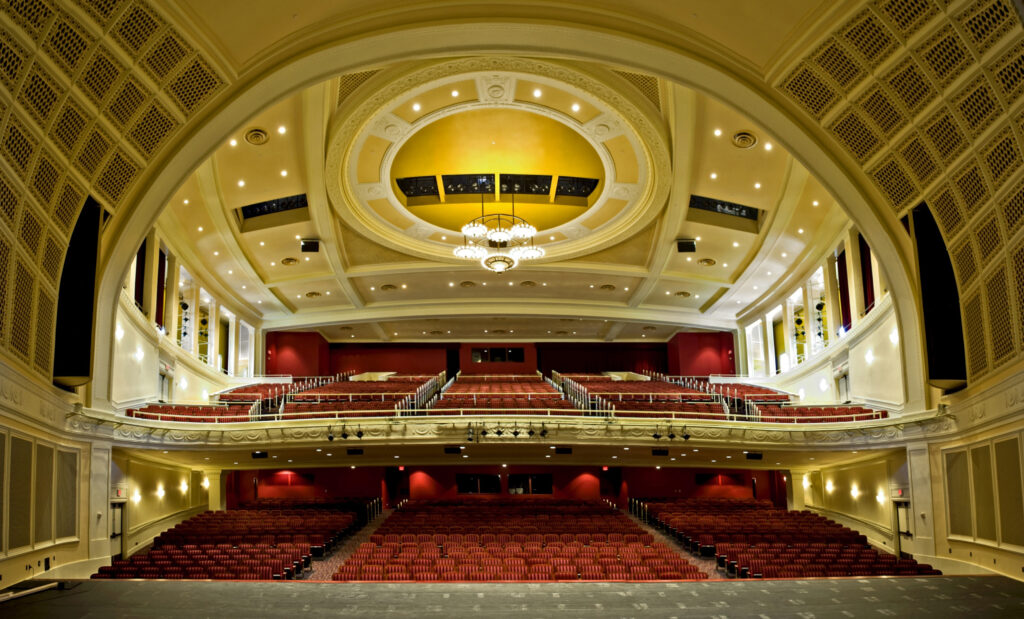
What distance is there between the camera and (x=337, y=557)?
13.9 metres

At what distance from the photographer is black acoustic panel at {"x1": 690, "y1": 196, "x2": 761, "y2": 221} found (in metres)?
19.3

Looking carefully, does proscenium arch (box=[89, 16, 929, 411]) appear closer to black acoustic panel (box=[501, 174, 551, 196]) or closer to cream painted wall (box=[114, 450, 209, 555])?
cream painted wall (box=[114, 450, 209, 555])

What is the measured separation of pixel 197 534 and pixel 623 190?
12806mm

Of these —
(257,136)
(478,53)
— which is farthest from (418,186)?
(478,53)

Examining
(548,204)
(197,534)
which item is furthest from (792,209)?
(197,534)

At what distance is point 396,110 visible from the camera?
1583cm

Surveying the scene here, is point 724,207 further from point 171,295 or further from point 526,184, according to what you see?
point 171,295

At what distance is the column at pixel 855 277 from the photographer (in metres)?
17.5

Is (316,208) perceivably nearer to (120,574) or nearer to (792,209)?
(120,574)

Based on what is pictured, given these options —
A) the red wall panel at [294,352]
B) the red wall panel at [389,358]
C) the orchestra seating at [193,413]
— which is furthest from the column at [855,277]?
the red wall panel at [294,352]

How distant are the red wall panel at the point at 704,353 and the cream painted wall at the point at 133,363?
65.9 feet

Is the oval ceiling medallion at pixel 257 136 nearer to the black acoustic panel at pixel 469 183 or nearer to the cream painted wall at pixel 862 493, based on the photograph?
the black acoustic panel at pixel 469 183

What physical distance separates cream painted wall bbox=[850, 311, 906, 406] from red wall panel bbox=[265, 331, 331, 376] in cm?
2054

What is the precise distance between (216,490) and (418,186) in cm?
995
